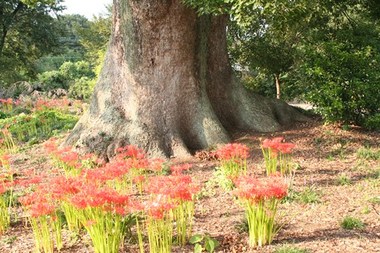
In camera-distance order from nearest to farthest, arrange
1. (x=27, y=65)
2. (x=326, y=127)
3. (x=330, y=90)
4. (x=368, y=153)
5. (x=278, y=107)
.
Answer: (x=368, y=153)
(x=330, y=90)
(x=326, y=127)
(x=278, y=107)
(x=27, y=65)

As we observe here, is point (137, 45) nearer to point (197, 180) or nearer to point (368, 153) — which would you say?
point (197, 180)

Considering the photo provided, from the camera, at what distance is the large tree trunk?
8945 millimetres

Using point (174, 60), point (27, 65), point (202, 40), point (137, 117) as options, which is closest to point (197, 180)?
point (137, 117)

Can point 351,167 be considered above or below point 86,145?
below

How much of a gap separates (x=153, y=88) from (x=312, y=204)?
14.6ft

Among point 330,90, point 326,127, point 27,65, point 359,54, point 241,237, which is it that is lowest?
point 241,237

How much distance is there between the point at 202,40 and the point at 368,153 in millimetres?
4198

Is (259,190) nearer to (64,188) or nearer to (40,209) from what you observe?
(64,188)

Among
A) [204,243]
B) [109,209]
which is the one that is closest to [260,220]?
[204,243]

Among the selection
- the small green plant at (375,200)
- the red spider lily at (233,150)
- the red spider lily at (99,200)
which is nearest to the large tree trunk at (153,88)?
the red spider lily at (233,150)

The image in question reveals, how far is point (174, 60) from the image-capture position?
9328 mm

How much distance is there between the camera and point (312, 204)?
19.5 feet

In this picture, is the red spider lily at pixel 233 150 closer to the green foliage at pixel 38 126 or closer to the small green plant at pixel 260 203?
the small green plant at pixel 260 203

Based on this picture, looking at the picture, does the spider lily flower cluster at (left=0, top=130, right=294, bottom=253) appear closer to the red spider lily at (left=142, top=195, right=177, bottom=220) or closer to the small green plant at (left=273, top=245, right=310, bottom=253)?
the red spider lily at (left=142, top=195, right=177, bottom=220)
